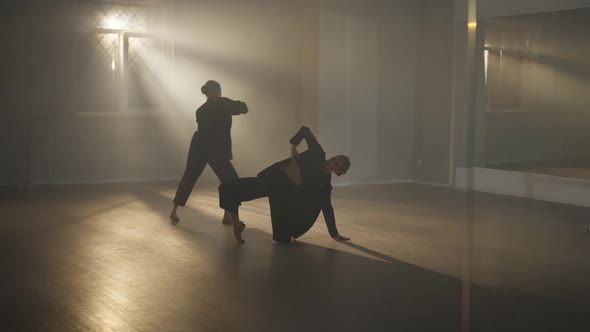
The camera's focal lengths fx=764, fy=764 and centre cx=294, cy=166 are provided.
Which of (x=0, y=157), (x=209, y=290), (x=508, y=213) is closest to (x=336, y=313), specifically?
(x=209, y=290)

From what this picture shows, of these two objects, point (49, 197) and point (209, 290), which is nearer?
point (209, 290)

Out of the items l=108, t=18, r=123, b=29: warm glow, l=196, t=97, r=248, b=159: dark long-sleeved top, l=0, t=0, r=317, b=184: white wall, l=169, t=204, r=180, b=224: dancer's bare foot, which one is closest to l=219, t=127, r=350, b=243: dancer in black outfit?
l=196, t=97, r=248, b=159: dark long-sleeved top

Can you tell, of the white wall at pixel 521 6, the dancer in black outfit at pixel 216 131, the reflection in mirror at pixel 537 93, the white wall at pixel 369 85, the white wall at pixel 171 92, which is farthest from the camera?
the white wall at pixel 369 85

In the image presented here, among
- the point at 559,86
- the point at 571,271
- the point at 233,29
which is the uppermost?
the point at 233,29

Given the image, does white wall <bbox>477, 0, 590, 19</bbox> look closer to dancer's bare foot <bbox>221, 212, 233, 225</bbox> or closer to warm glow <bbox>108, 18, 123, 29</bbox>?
dancer's bare foot <bbox>221, 212, 233, 225</bbox>

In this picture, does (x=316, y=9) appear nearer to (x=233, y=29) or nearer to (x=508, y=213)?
(x=233, y=29)

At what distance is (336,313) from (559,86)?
21.8ft

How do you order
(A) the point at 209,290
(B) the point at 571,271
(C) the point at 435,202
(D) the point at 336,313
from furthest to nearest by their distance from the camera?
1. (C) the point at 435,202
2. (B) the point at 571,271
3. (A) the point at 209,290
4. (D) the point at 336,313

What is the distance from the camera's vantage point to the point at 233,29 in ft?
36.6

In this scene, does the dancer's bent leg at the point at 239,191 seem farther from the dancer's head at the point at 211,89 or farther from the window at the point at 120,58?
the window at the point at 120,58

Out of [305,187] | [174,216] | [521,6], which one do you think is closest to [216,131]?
[174,216]

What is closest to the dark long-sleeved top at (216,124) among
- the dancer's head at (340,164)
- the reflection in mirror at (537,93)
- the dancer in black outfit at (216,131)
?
the dancer in black outfit at (216,131)

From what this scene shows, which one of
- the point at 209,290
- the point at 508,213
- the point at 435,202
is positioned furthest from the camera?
the point at 435,202

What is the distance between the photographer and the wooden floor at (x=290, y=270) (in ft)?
13.0
